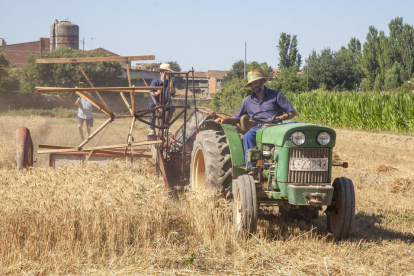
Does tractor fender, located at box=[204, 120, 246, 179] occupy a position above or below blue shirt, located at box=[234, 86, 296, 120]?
below

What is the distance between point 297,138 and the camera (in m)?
4.69

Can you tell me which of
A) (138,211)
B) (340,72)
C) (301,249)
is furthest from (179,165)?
(340,72)

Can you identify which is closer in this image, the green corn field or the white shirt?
the white shirt

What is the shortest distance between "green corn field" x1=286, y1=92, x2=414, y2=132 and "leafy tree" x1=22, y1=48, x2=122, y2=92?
20244 millimetres

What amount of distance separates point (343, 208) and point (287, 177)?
75 cm

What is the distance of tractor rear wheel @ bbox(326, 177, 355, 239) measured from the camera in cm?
489

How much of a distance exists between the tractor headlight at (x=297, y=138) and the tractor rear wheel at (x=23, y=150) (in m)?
4.89

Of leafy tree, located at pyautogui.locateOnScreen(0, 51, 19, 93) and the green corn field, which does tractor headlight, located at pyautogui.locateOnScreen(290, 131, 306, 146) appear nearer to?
the green corn field

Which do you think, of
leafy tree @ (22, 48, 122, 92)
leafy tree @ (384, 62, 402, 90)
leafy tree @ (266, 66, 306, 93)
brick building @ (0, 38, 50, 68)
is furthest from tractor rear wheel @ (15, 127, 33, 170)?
brick building @ (0, 38, 50, 68)

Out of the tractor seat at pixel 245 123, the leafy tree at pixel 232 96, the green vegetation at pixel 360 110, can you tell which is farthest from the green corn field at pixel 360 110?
the tractor seat at pixel 245 123

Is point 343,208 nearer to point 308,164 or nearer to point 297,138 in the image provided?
point 308,164

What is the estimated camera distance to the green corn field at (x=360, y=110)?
1822 centimetres

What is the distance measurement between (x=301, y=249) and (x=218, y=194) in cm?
138

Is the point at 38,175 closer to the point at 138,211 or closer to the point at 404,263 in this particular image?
the point at 138,211
